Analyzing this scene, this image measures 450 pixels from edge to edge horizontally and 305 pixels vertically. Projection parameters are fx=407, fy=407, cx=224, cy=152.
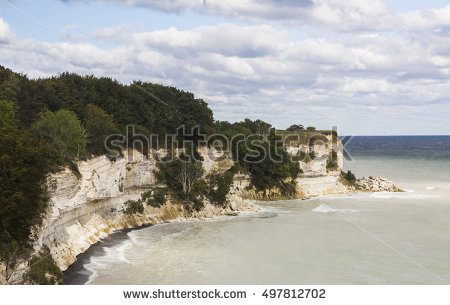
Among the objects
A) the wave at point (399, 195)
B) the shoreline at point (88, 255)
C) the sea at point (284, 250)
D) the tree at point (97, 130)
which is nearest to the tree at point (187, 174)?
the sea at point (284, 250)

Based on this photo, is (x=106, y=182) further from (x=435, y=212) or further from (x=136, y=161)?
(x=435, y=212)

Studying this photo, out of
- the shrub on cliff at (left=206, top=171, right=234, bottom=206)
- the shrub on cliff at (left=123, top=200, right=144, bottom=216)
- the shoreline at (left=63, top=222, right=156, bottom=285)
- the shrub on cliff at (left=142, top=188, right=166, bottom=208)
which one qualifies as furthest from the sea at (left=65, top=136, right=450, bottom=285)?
the shrub on cliff at (left=206, top=171, right=234, bottom=206)

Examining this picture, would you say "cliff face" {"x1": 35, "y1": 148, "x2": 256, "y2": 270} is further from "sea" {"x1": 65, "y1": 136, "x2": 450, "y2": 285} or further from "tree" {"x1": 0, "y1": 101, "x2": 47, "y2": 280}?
"tree" {"x1": 0, "y1": 101, "x2": 47, "y2": 280}

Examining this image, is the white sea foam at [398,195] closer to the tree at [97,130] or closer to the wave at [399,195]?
the wave at [399,195]

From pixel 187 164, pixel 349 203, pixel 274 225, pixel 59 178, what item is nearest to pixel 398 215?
pixel 349 203

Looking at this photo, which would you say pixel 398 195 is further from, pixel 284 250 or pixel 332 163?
pixel 284 250

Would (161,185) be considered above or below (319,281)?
above

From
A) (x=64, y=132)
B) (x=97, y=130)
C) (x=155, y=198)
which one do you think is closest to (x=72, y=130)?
(x=64, y=132)
